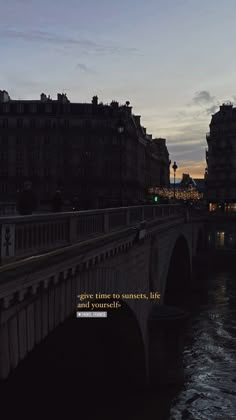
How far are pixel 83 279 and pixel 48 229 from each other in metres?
2.94

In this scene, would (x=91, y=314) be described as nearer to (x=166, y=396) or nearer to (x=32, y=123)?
(x=166, y=396)

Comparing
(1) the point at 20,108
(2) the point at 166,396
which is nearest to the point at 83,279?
(2) the point at 166,396

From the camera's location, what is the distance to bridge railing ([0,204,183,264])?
11336 mm

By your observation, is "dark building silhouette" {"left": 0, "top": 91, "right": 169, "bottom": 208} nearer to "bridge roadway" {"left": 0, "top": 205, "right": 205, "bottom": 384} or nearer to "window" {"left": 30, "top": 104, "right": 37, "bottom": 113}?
"window" {"left": 30, "top": 104, "right": 37, "bottom": 113}

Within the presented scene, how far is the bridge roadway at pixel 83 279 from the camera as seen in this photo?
36.4 feet

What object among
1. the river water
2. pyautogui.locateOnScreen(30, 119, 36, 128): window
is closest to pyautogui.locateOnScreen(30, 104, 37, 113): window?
pyautogui.locateOnScreen(30, 119, 36, 128): window

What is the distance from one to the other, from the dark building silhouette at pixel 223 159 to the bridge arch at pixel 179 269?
55.6 m

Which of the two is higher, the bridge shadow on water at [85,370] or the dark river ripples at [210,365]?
the bridge shadow on water at [85,370]

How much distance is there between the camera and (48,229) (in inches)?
547

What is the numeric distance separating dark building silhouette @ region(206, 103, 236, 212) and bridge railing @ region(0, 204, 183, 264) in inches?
4284

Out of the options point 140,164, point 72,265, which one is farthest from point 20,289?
point 140,164

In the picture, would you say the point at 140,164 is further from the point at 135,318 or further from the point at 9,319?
the point at 9,319

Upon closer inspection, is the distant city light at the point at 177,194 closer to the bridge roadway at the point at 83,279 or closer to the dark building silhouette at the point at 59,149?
the dark building silhouette at the point at 59,149

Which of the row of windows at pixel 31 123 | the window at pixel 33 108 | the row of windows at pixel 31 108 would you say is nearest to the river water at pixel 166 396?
the row of windows at pixel 31 123
